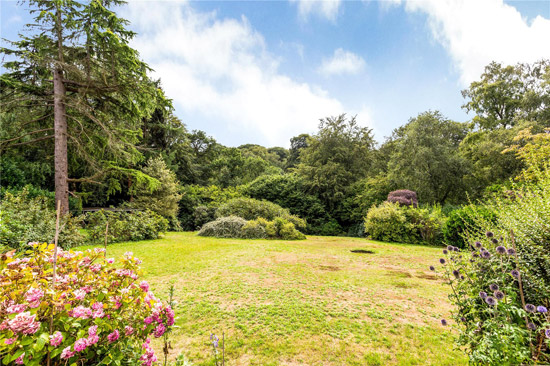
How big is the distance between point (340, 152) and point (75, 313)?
19508 mm

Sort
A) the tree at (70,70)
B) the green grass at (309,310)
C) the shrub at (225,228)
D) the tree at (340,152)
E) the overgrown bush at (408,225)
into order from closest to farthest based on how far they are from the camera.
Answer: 1. the green grass at (309,310)
2. the tree at (70,70)
3. the overgrown bush at (408,225)
4. the shrub at (225,228)
5. the tree at (340,152)

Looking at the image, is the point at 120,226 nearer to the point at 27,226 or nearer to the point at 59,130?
the point at 27,226

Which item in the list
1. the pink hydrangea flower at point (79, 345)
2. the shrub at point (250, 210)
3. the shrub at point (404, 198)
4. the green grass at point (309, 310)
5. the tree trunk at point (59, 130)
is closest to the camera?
the pink hydrangea flower at point (79, 345)

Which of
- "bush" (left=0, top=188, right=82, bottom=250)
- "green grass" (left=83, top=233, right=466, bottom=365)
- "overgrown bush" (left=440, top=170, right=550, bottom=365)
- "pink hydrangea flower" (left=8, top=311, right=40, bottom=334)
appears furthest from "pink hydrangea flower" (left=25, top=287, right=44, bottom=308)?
"bush" (left=0, top=188, right=82, bottom=250)

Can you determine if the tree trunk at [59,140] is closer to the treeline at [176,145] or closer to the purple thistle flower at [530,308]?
the treeline at [176,145]

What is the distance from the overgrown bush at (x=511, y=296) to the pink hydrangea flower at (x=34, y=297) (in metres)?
2.87

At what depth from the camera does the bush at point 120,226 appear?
29.2 feet

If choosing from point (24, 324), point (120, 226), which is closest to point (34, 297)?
point (24, 324)

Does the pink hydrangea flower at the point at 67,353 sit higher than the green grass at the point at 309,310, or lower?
higher

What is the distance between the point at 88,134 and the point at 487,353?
13108mm

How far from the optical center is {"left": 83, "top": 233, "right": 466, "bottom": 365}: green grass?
8.45 feet

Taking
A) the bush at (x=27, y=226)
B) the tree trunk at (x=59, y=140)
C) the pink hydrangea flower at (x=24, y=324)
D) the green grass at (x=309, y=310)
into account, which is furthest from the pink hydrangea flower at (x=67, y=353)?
the tree trunk at (x=59, y=140)

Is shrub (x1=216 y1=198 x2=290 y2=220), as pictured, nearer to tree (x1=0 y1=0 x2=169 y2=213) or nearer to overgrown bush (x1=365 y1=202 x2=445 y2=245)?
overgrown bush (x1=365 y1=202 x2=445 y2=245)

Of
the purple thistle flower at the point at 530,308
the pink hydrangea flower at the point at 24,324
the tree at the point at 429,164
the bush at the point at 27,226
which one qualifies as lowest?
the bush at the point at 27,226
